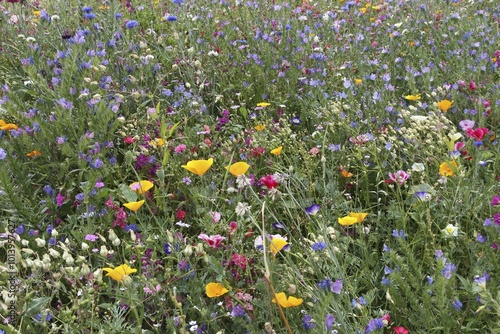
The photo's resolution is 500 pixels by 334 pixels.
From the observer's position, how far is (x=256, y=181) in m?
2.38

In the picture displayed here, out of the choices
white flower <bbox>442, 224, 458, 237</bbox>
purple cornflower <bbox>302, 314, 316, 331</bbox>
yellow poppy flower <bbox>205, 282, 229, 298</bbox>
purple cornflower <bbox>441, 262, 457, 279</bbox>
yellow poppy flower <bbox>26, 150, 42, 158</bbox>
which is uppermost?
purple cornflower <bbox>441, 262, 457, 279</bbox>

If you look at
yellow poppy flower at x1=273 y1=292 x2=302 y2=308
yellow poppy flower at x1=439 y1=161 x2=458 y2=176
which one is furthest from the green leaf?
yellow poppy flower at x1=439 y1=161 x2=458 y2=176

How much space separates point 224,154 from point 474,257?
3.69 feet

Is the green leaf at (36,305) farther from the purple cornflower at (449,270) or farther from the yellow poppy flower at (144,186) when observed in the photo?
the purple cornflower at (449,270)

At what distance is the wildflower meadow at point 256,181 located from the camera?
1561mm

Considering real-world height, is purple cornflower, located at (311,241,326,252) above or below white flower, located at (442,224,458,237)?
above

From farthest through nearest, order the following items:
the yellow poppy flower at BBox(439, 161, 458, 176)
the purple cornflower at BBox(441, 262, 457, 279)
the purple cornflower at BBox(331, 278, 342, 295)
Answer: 1. the yellow poppy flower at BBox(439, 161, 458, 176)
2. the purple cornflower at BBox(441, 262, 457, 279)
3. the purple cornflower at BBox(331, 278, 342, 295)

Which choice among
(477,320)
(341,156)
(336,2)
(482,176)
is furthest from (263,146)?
(336,2)

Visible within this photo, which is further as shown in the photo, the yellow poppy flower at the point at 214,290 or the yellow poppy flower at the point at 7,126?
the yellow poppy flower at the point at 7,126

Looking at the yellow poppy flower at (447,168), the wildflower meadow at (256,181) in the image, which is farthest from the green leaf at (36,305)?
the yellow poppy flower at (447,168)

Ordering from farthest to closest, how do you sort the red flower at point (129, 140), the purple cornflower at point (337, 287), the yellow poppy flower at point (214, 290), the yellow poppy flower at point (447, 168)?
the red flower at point (129, 140)
the yellow poppy flower at point (447, 168)
the yellow poppy flower at point (214, 290)
the purple cornflower at point (337, 287)

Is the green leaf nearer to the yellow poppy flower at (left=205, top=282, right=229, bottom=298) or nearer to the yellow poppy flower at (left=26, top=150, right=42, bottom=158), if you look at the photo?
the yellow poppy flower at (left=205, top=282, right=229, bottom=298)

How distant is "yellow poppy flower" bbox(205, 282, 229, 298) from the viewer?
62.9 inches

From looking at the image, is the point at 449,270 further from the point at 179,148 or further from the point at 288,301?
the point at 179,148
